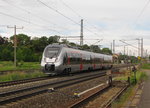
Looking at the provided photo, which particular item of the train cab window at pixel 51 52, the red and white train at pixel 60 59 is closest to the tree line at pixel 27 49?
the red and white train at pixel 60 59

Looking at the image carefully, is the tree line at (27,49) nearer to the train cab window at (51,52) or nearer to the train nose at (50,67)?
the train cab window at (51,52)

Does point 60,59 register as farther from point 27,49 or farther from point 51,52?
point 27,49

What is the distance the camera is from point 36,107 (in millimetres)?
9094

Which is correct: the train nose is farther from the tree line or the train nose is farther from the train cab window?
the tree line

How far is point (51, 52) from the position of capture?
890 inches

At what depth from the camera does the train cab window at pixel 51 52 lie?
2233cm

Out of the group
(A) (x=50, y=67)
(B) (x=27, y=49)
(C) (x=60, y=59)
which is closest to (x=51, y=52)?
(C) (x=60, y=59)

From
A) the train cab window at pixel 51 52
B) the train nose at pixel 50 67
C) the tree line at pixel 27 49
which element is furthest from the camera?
the tree line at pixel 27 49

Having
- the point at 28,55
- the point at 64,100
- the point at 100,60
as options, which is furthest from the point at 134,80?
the point at 28,55

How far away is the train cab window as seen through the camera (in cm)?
2233

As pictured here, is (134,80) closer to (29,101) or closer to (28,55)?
(29,101)

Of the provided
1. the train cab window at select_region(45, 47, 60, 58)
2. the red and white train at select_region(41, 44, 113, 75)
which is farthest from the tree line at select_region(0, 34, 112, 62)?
the train cab window at select_region(45, 47, 60, 58)

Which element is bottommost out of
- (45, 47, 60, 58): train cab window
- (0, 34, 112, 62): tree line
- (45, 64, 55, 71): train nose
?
(45, 64, 55, 71): train nose

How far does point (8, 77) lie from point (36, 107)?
12993mm
